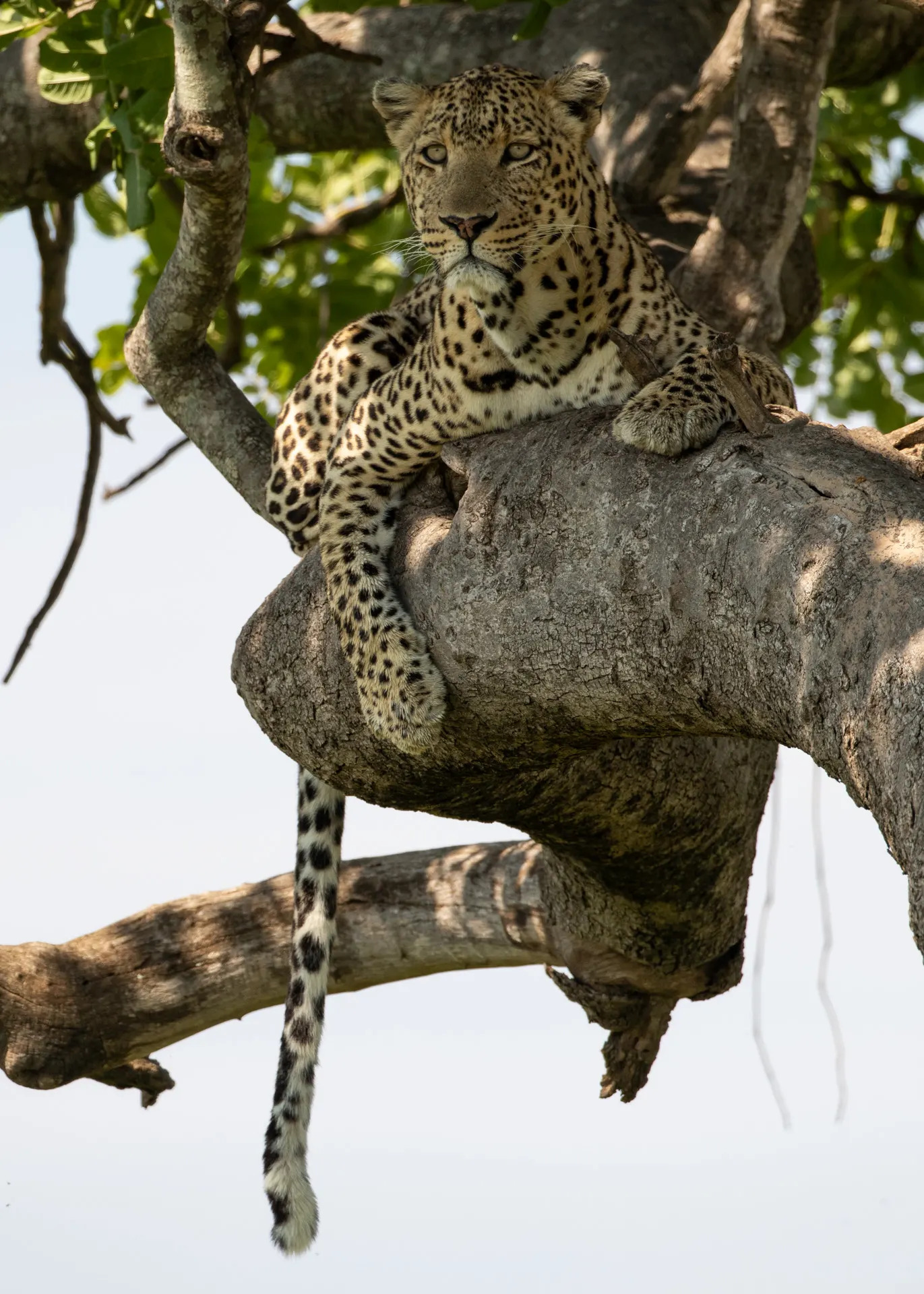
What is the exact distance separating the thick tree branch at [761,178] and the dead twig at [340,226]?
8.55 feet

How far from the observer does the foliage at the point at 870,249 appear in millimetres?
8672

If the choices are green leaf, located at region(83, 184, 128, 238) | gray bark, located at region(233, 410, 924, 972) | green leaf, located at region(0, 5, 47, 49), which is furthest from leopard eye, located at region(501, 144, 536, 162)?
green leaf, located at region(83, 184, 128, 238)

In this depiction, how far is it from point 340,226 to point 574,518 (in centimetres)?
524

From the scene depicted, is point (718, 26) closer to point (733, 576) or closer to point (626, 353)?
point (626, 353)

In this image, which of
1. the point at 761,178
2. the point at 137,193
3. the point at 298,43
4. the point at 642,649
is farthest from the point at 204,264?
the point at 642,649

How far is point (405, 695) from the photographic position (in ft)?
13.3

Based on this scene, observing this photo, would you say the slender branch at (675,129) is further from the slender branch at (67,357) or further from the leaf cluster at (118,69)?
the slender branch at (67,357)

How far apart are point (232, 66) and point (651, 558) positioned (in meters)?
2.15

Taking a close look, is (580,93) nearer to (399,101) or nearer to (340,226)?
(399,101)

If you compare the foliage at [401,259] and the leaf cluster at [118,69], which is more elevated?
the leaf cluster at [118,69]

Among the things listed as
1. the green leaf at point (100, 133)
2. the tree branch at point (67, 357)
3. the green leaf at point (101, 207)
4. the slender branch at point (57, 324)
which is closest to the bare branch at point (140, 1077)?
the tree branch at point (67, 357)

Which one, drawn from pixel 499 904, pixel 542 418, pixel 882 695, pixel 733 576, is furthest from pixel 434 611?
pixel 499 904

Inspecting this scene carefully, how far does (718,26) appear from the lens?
7965 mm

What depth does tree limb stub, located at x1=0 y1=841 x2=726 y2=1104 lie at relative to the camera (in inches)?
246
